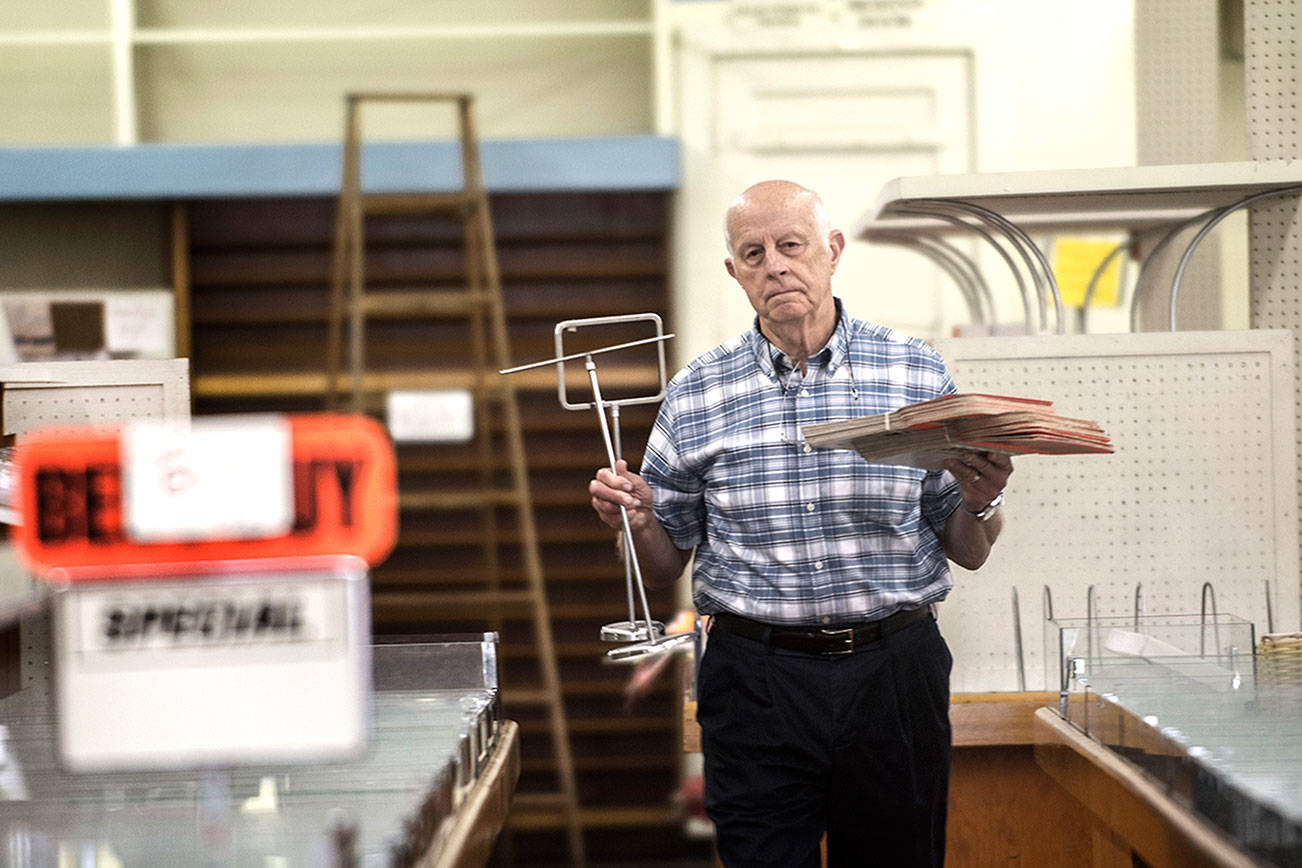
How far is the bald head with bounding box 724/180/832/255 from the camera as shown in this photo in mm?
2227

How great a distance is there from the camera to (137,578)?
109 centimetres

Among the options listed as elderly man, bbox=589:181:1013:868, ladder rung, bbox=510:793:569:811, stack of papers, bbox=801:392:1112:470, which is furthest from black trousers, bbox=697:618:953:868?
ladder rung, bbox=510:793:569:811

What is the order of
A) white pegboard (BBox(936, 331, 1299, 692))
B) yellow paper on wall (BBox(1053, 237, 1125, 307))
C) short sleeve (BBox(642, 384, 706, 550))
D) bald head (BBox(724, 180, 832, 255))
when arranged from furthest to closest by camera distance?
1. yellow paper on wall (BBox(1053, 237, 1125, 307))
2. white pegboard (BBox(936, 331, 1299, 692))
3. short sleeve (BBox(642, 384, 706, 550))
4. bald head (BBox(724, 180, 832, 255))

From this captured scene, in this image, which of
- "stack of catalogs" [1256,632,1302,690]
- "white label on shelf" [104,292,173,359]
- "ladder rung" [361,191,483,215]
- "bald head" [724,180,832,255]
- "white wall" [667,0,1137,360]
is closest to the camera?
"stack of catalogs" [1256,632,1302,690]

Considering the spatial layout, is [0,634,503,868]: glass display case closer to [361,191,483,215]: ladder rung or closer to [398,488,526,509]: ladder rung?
[398,488,526,509]: ladder rung

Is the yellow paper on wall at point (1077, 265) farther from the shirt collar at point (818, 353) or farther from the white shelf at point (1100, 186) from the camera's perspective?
the shirt collar at point (818, 353)

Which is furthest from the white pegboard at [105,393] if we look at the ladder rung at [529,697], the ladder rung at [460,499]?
the ladder rung at [529,697]

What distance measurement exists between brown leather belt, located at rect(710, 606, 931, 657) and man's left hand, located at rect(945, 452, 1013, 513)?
0.23m

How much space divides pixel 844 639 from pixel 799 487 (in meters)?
0.26

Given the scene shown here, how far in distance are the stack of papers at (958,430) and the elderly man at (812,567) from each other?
0.15 m

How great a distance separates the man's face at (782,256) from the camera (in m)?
2.21

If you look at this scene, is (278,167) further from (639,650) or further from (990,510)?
(990,510)

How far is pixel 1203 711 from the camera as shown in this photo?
1841 mm

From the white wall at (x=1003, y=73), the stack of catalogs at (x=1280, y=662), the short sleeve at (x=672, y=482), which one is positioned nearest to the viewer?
the stack of catalogs at (x=1280, y=662)
